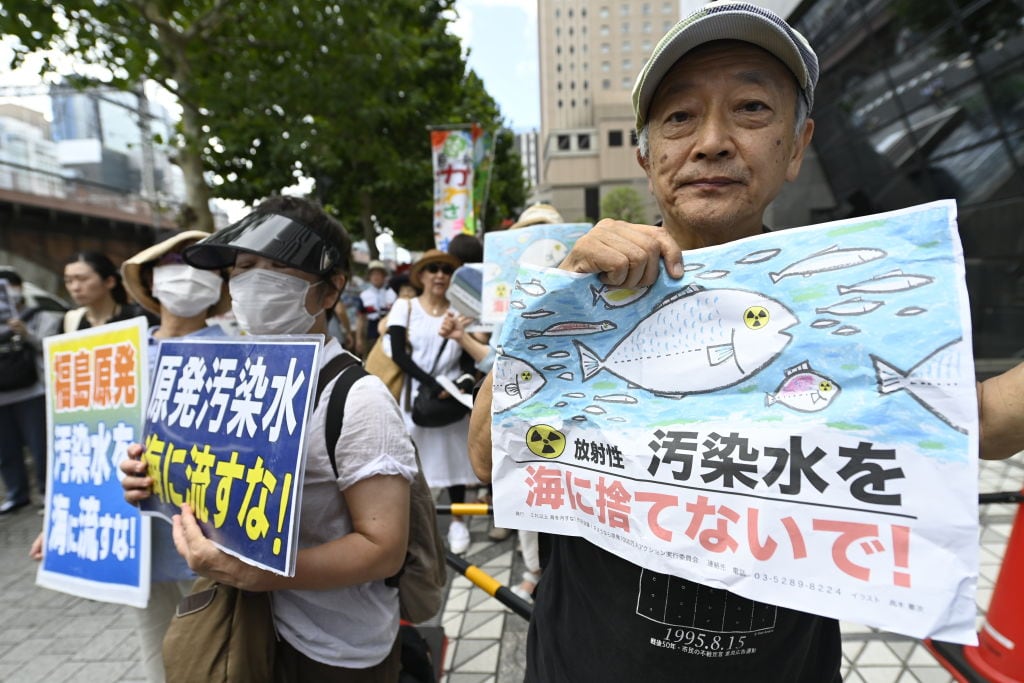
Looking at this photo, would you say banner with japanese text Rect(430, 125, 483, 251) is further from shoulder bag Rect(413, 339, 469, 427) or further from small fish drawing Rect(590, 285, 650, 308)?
small fish drawing Rect(590, 285, 650, 308)

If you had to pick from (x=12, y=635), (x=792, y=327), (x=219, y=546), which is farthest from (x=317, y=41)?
(x=792, y=327)

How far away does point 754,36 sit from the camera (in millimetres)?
992

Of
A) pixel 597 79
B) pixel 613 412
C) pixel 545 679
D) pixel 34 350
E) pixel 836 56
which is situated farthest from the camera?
pixel 597 79

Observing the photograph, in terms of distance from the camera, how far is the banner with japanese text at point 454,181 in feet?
29.8

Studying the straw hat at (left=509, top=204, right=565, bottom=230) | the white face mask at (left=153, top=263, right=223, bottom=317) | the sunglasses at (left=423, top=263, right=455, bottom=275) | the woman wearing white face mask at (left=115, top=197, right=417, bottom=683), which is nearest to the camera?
the woman wearing white face mask at (left=115, top=197, right=417, bottom=683)

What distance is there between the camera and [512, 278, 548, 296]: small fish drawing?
1008 mm

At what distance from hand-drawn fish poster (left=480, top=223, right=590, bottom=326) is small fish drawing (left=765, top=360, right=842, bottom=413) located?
6.08ft

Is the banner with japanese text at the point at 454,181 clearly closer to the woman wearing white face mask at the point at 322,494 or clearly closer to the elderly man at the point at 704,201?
the woman wearing white face mask at the point at 322,494

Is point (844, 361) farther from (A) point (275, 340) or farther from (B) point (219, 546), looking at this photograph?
(B) point (219, 546)

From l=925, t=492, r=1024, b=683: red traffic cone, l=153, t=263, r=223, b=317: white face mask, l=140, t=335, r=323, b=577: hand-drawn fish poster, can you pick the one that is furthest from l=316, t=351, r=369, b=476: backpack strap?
l=925, t=492, r=1024, b=683: red traffic cone

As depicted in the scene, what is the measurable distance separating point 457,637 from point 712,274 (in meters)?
2.85

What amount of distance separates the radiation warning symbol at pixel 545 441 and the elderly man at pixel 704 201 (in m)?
0.24

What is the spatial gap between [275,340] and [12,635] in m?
3.57

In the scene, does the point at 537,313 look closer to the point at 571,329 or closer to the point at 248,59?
the point at 571,329
